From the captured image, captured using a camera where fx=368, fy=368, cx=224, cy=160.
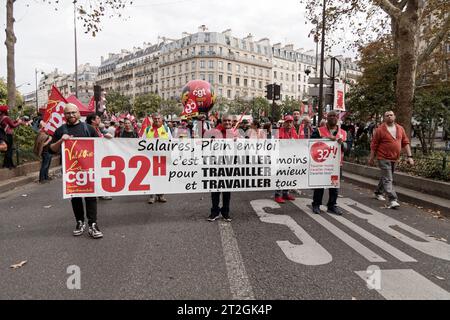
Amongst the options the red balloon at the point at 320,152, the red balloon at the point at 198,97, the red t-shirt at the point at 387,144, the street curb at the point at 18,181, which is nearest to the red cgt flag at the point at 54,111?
the street curb at the point at 18,181

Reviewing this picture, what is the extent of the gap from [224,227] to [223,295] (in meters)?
2.36

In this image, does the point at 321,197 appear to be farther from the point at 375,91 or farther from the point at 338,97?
the point at 375,91

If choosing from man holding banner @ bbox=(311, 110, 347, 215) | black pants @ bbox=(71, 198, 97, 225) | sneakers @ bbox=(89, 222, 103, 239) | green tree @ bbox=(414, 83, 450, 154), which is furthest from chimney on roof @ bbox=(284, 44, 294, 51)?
sneakers @ bbox=(89, 222, 103, 239)

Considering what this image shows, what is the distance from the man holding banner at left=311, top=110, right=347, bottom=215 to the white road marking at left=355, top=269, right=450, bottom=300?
282 centimetres

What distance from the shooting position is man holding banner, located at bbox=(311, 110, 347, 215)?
6.78m

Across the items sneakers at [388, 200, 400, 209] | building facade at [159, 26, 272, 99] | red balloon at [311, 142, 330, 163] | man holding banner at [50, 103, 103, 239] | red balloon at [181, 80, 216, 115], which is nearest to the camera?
man holding banner at [50, 103, 103, 239]

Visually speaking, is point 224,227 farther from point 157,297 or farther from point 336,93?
point 336,93

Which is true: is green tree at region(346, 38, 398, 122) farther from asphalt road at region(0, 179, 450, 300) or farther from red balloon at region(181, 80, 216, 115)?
asphalt road at region(0, 179, 450, 300)

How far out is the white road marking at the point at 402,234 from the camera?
4.69m

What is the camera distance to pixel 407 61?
11172 mm

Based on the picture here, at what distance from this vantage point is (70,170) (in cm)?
555

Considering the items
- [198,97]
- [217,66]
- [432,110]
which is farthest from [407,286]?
[217,66]

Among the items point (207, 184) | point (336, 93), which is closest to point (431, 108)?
point (336, 93)

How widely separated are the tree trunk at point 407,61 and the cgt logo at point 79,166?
962cm
